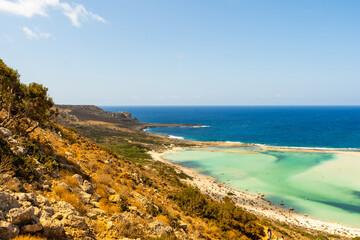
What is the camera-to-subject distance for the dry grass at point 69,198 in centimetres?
872

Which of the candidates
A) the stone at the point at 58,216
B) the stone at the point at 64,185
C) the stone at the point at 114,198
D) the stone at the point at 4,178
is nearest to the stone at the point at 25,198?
the stone at the point at 58,216

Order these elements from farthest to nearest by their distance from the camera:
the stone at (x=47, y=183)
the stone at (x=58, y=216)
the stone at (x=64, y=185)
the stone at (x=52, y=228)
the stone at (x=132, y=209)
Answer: the stone at (x=132, y=209) < the stone at (x=64, y=185) < the stone at (x=47, y=183) < the stone at (x=58, y=216) < the stone at (x=52, y=228)

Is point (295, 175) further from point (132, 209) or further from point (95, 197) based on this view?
point (95, 197)

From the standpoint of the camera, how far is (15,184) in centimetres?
→ 743

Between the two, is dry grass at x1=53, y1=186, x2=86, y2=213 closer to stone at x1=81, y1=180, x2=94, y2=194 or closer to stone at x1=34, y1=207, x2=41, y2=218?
stone at x1=81, y1=180, x2=94, y2=194

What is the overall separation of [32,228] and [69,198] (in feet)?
9.99

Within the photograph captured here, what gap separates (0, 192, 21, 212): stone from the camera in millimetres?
5767

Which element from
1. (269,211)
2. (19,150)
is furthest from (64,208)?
(269,211)

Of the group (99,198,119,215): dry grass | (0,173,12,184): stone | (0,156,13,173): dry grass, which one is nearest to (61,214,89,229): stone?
(99,198,119,215): dry grass

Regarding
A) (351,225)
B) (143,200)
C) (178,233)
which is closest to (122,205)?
(143,200)

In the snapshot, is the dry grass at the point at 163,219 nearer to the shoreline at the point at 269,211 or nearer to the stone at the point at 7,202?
the stone at the point at 7,202

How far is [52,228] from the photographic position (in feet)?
21.0

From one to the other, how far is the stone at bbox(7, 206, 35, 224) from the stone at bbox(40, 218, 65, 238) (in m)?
0.45

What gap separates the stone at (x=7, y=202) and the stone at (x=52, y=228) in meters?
0.98
